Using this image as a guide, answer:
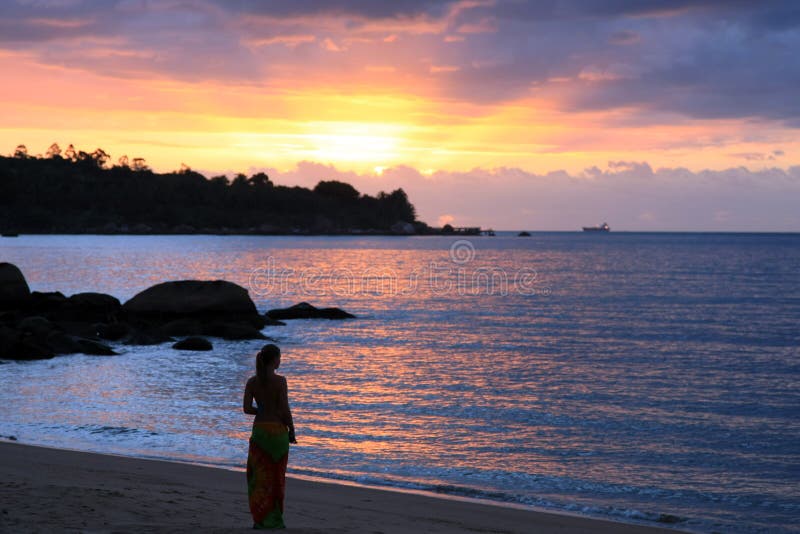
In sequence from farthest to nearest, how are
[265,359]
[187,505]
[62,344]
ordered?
[62,344], [187,505], [265,359]

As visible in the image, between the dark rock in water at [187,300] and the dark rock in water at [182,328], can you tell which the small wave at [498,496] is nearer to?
the dark rock in water at [182,328]

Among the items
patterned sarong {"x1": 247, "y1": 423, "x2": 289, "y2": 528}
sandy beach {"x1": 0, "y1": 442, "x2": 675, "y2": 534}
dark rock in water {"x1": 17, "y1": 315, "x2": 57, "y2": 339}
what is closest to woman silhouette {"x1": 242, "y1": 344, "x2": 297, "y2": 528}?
patterned sarong {"x1": 247, "y1": 423, "x2": 289, "y2": 528}

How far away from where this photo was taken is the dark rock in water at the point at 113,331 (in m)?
33.2

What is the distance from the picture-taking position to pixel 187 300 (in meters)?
38.0

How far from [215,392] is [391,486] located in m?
10.1

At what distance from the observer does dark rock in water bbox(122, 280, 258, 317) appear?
124 feet

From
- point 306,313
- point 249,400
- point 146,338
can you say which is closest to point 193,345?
point 146,338

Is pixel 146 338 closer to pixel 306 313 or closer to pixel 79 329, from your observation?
pixel 79 329

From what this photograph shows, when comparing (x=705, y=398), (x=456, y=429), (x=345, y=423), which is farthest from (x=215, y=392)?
(x=705, y=398)

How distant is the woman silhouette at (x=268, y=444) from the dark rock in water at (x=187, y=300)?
30.0 metres

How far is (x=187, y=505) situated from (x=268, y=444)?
2.11 m

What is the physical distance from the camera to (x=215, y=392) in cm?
2205

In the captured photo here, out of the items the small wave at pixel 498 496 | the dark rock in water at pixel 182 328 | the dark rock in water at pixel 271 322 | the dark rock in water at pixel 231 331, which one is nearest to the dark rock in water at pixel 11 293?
the dark rock in water at pixel 182 328

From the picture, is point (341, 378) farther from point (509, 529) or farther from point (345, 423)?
point (509, 529)
